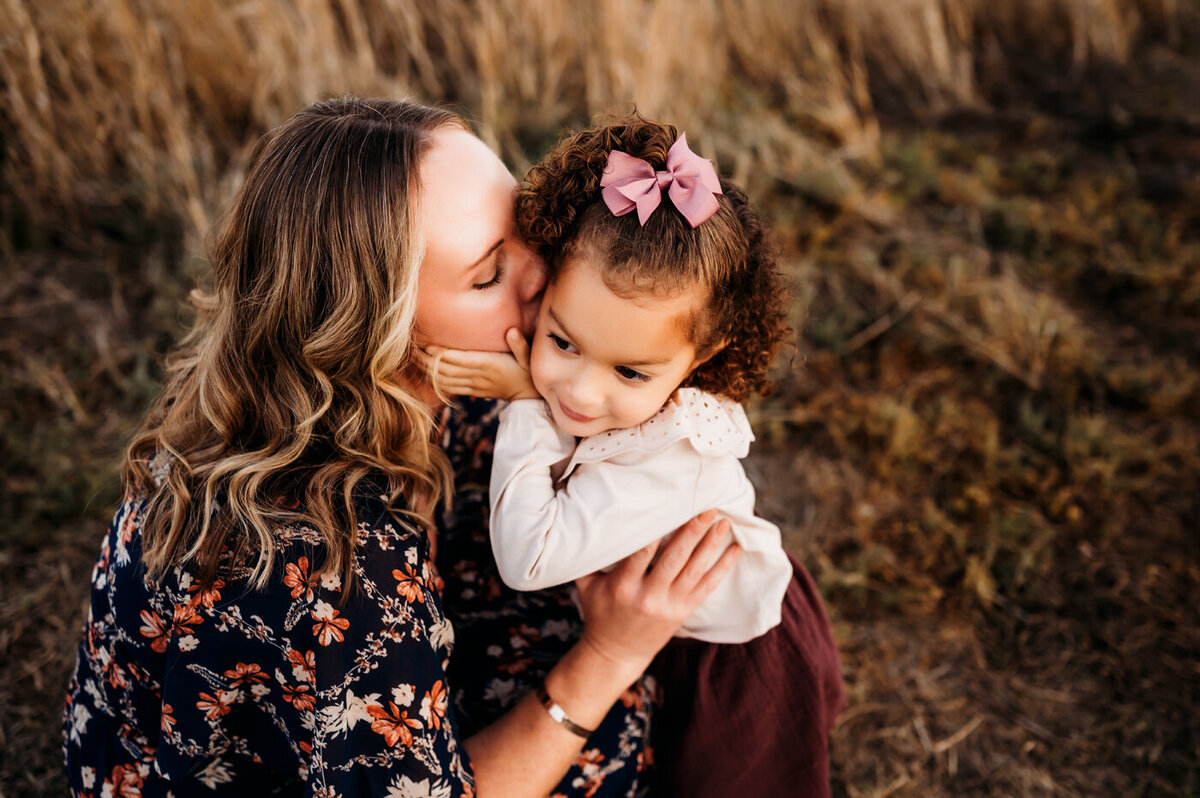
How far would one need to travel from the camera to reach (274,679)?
1455 millimetres

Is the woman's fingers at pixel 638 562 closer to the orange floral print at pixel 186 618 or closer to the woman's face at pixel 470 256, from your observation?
the woman's face at pixel 470 256

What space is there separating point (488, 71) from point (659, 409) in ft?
9.85

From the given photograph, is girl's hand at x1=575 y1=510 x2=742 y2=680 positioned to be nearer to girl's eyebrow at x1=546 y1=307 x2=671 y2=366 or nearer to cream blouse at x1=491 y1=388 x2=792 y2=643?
cream blouse at x1=491 y1=388 x2=792 y2=643

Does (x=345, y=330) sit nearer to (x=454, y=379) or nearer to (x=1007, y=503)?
(x=454, y=379)

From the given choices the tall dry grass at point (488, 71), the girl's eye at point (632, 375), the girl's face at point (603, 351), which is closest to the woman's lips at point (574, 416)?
the girl's face at point (603, 351)

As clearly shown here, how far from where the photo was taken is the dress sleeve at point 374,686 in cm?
138

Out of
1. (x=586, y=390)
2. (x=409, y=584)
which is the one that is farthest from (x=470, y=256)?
(x=409, y=584)

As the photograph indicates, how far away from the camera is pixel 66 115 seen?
12.3ft

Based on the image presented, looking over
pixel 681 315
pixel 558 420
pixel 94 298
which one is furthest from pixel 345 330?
pixel 94 298

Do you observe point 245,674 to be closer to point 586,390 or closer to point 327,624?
point 327,624

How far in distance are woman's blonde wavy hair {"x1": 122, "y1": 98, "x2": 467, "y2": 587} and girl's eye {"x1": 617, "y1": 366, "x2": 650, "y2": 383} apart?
0.39 metres

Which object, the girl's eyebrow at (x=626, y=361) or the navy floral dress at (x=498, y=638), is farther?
the navy floral dress at (x=498, y=638)

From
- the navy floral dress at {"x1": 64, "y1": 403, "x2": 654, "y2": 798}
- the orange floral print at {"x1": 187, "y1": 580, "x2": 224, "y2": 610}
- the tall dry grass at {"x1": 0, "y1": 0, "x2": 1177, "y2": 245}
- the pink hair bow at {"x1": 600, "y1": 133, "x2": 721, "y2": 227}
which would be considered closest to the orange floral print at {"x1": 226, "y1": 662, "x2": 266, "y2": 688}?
the navy floral dress at {"x1": 64, "y1": 403, "x2": 654, "y2": 798}

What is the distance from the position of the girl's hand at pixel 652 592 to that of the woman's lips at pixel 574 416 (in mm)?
318
